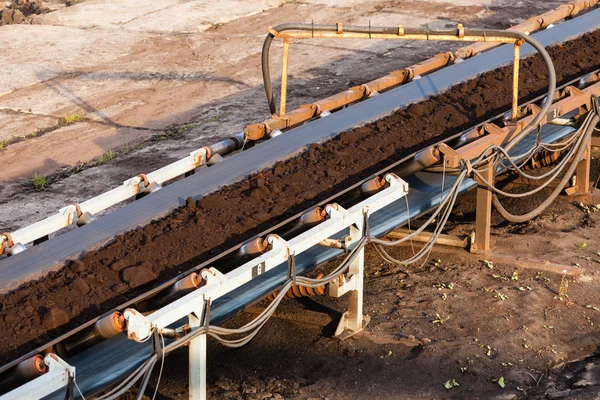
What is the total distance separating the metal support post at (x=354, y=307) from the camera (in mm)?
5773

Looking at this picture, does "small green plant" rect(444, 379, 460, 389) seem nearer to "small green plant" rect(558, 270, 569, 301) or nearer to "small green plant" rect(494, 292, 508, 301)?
"small green plant" rect(494, 292, 508, 301)

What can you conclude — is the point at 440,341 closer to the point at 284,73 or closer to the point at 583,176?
the point at 284,73

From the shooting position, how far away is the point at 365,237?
5590 mm

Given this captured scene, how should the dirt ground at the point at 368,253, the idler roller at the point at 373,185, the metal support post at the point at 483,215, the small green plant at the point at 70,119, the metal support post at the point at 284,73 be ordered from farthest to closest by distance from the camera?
1. the small green plant at the point at 70,119
2. the metal support post at the point at 284,73
3. the metal support post at the point at 483,215
4. the idler roller at the point at 373,185
5. the dirt ground at the point at 368,253

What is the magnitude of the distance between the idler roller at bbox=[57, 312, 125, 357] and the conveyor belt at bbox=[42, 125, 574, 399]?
7cm

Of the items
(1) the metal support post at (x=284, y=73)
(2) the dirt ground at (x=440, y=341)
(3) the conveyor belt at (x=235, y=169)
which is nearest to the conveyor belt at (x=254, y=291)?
(2) the dirt ground at (x=440, y=341)

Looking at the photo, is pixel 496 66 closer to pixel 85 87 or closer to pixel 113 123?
pixel 113 123

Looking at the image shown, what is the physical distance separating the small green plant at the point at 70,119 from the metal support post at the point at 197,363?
240 inches

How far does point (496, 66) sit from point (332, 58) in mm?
4021

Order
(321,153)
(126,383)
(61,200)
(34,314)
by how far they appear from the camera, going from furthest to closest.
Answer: (61,200), (321,153), (34,314), (126,383)

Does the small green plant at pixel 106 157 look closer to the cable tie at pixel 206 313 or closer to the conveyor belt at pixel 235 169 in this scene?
the conveyor belt at pixel 235 169

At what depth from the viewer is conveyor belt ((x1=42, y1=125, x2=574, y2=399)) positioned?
4.59 metres

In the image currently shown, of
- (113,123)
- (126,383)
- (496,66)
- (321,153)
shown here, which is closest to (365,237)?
(321,153)

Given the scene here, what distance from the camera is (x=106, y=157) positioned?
365 inches
